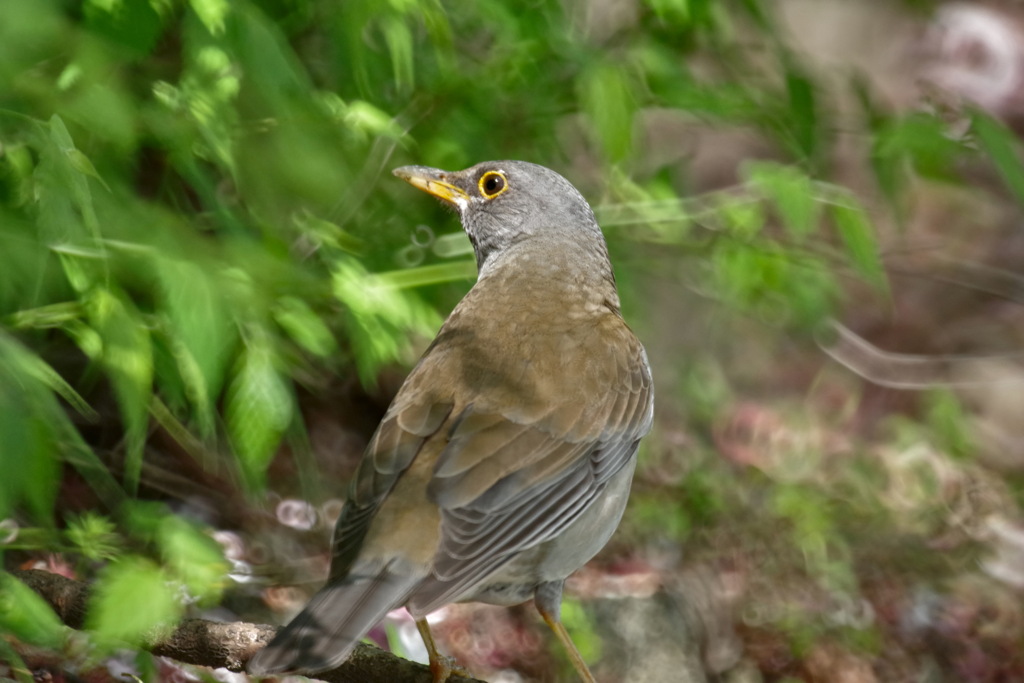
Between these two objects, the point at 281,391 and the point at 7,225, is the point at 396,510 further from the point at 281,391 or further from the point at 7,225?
the point at 7,225

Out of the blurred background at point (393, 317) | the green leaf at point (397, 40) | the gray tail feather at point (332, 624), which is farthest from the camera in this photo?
the green leaf at point (397, 40)

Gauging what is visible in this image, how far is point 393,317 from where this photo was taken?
13.3ft

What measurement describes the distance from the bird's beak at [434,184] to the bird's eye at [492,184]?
0.24 feet

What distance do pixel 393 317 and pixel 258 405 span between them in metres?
0.73

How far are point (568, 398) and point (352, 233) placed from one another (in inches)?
56.9

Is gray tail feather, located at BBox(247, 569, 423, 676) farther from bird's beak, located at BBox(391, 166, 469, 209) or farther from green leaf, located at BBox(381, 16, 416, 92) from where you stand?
bird's beak, located at BBox(391, 166, 469, 209)

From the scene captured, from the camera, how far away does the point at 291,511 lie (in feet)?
17.2

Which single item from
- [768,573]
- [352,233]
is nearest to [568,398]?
[352,233]

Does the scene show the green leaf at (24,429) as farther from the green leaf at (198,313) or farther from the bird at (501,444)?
the bird at (501,444)

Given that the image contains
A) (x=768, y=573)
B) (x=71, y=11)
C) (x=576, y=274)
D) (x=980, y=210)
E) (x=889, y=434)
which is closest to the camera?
(x=71, y=11)

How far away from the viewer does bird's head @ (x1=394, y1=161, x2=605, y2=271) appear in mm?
4430

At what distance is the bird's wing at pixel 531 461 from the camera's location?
3.16m

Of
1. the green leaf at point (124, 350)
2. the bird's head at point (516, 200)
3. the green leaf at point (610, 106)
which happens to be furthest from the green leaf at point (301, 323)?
the green leaf at point (610, 106)

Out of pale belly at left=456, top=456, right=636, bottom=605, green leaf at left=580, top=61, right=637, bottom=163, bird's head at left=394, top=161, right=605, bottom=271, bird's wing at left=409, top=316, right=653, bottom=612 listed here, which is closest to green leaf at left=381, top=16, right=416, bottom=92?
green leaf at left=580, top=61, right=637, bottom=163
